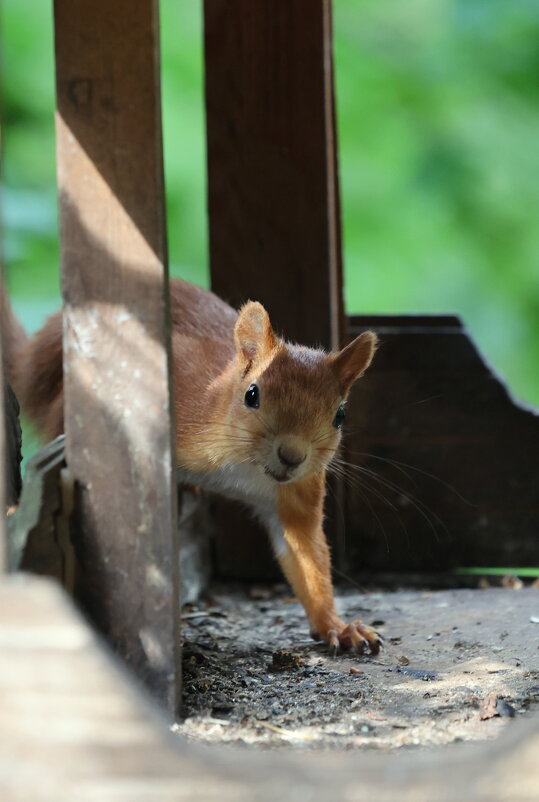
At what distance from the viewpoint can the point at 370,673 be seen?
2.82 metres

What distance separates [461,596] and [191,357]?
1167 millimetres

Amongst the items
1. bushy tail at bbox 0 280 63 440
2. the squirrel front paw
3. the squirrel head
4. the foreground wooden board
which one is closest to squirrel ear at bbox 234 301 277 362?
the squirrel head

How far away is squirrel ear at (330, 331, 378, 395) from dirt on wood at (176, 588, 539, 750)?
2.38 ft

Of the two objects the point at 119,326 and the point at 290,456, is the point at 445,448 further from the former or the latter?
the point at 119,326

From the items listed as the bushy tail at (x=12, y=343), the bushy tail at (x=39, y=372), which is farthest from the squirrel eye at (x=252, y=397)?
the bushy tail at (x=12, y=343)

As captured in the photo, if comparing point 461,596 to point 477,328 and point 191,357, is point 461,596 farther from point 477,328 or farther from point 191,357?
point 477,328

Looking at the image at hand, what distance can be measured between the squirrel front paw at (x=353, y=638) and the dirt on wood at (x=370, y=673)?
26mm

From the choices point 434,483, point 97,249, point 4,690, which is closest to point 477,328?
point 434,483

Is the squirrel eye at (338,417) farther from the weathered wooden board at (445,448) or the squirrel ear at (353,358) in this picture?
the weathered wooden board at (445,448)

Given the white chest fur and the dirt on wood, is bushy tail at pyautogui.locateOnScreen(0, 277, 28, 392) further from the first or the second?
the dirt on wood

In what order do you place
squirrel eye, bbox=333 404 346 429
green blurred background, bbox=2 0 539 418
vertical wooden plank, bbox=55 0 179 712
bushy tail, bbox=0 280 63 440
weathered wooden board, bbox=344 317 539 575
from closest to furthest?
vertical wooden plank, bbox=55 0 179 712 < squirrel eye, bbox=333 404 346 429 < bushy tail, bbox=0 280 63 440 < weathered wooden board, bbox=344 317 539 575 < green blurred background, bbox=2 0 539 418

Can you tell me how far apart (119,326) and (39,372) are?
54.4 inches

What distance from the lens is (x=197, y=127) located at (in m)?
6.96

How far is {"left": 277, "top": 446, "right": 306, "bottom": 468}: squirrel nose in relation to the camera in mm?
2955
